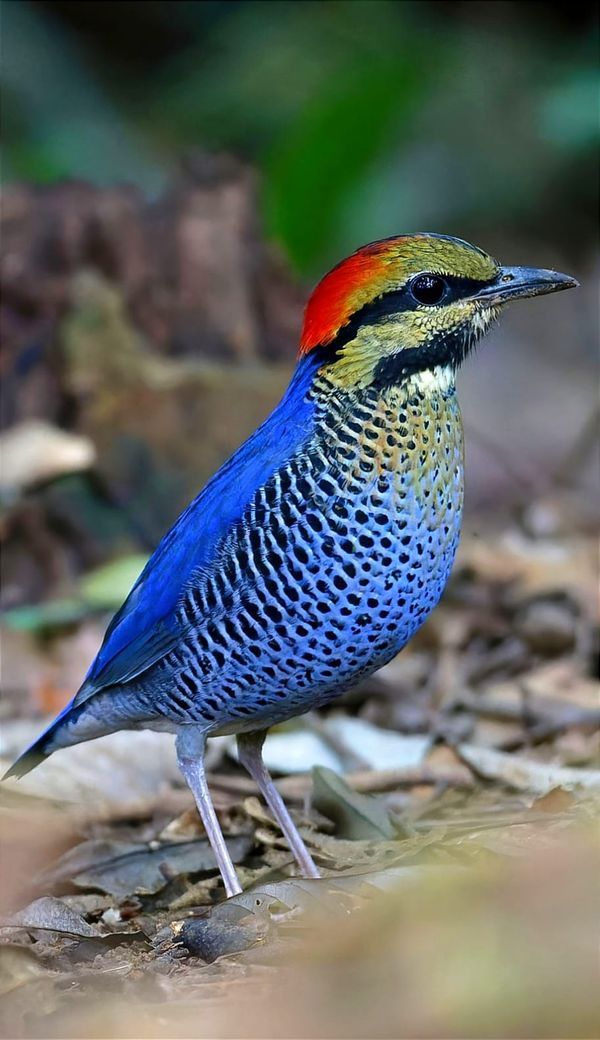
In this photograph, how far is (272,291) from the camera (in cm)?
917

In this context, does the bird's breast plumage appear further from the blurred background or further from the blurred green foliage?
the blurred green foliage

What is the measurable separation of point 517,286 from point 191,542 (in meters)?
1.25

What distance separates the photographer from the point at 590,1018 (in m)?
2.07

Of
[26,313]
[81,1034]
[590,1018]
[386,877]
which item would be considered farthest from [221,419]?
[590,1018]

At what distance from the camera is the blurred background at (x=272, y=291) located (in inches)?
261

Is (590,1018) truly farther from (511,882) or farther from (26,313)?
(26,313)

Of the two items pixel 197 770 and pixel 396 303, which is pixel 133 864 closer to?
pixel 197 770

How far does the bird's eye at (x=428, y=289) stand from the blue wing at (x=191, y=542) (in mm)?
401

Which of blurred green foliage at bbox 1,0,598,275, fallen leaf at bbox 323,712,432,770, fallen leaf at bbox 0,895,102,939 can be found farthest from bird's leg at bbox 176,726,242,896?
blurred green foliage at bbox 1,0,598,275

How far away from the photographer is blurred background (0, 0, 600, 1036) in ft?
21.7

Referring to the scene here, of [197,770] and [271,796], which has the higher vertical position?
[197,770]

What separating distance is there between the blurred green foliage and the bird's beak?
6711 mm

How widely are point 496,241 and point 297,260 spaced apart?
128 inches

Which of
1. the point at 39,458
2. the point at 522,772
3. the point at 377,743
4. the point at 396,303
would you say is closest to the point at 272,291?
the point at 39,458
